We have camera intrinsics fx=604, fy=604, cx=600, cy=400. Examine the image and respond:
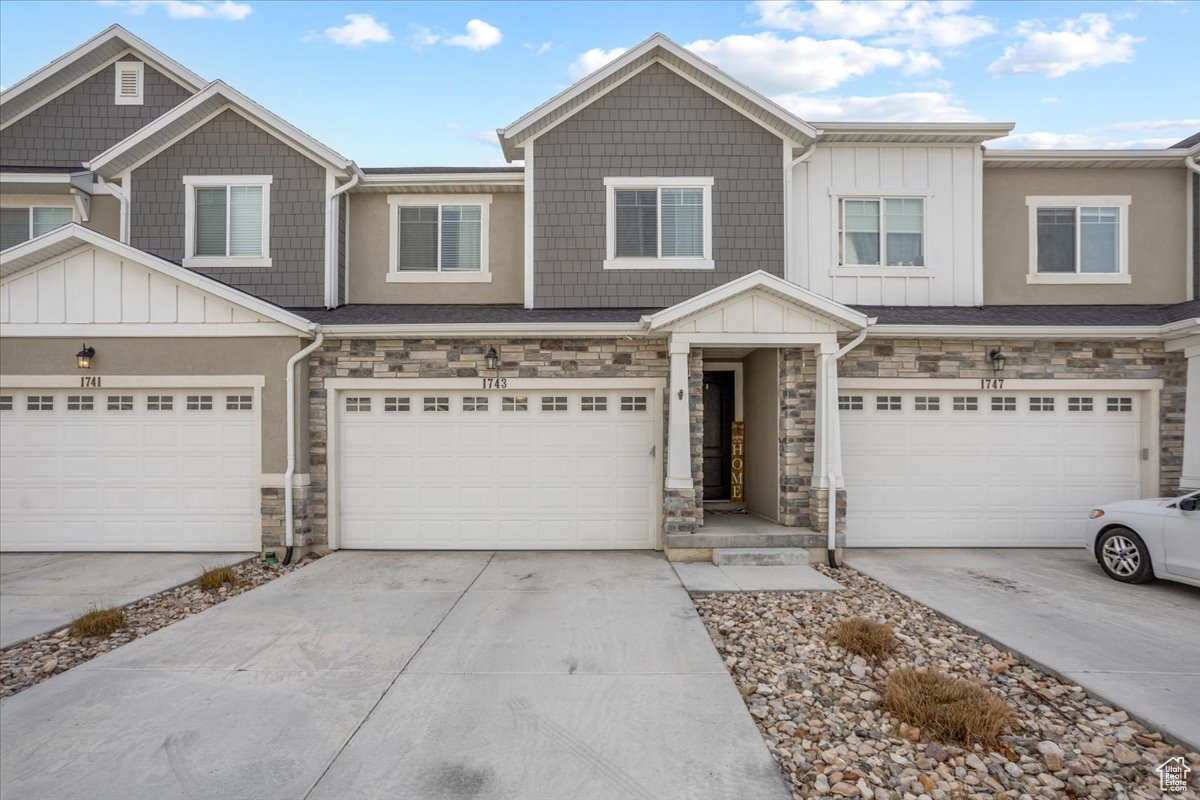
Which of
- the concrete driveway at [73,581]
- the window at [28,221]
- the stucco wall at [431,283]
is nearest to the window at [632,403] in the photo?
the stucco wall at [431,283]

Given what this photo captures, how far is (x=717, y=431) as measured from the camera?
10.5 m

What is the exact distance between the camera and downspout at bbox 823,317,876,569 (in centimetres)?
765

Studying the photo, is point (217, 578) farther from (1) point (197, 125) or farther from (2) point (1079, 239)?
(2) point (1079, 239)

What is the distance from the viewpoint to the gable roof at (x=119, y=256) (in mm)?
7562

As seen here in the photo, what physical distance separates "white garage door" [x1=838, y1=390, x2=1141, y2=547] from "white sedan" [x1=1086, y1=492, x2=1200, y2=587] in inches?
58.2

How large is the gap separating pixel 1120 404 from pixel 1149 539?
9.27ft

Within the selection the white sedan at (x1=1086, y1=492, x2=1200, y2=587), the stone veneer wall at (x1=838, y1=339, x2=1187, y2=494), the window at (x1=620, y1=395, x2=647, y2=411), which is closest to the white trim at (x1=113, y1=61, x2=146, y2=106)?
the window at (x1=620, y1=395, x2=647, y2=411)

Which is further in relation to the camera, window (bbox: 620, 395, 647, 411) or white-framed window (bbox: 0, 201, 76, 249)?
white-framed window (bbox: 0, 201, 76, 249)

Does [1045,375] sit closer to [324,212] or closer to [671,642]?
[671,642]

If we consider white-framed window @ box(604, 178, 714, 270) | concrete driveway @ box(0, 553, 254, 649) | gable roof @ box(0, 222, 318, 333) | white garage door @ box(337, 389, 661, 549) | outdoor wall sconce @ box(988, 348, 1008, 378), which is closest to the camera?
concrete driveway @ box(0, 553, 254, 649)

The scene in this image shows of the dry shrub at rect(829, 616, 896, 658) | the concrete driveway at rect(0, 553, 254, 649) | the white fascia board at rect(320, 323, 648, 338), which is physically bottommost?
the concrete driveway at rect(0, 553, 254, 649)

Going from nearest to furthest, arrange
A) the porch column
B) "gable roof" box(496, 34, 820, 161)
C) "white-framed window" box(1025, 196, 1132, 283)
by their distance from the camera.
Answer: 1. the porch column
2. "gable roof" box(496, 34, 820, 161)
3. "white-framed window" box(1025, 196, 1132, 283)

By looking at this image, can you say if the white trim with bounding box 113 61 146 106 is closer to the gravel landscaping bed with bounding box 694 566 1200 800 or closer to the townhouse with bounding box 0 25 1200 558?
the townhouse with bounding box 0 25 1200 558

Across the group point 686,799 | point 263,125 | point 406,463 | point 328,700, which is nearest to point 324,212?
point 263,125
